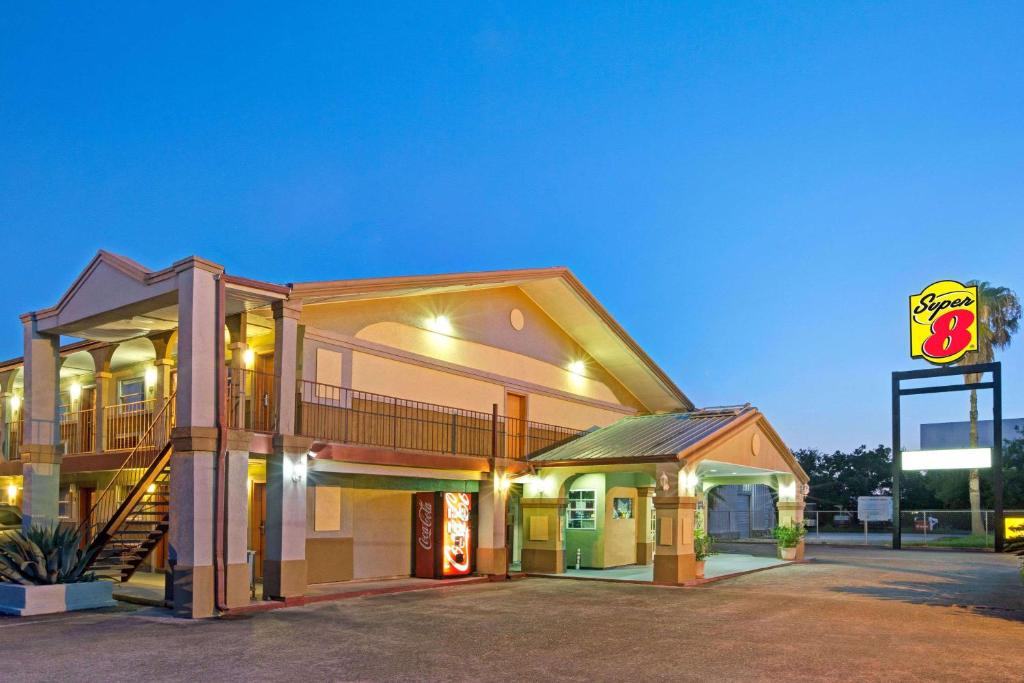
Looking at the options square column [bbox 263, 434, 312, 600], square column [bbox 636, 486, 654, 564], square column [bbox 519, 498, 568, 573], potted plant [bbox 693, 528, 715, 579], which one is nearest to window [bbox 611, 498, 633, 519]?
square column [bbox 636, 486, 654, 564]

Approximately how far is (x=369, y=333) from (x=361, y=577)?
5309 mm

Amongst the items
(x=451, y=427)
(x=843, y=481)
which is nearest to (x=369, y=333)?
(x=451, y=427)

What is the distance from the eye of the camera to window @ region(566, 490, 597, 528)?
23641 millimetres

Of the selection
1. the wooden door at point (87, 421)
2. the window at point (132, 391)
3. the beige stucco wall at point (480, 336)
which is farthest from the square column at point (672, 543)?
the wooden door at point (87, 421)

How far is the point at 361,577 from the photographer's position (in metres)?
18.6

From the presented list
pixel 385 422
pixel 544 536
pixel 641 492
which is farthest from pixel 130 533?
pixel 641 492

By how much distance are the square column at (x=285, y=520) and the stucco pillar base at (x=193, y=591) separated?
55.6 inches

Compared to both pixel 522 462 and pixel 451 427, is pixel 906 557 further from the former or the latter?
pixel 451 427

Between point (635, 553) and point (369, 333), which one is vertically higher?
point (369, 333)

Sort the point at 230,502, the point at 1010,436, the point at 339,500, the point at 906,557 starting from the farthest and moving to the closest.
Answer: the point at 1010,436 < the point at 906,557 < the point at 339,500 < the point at 230,502

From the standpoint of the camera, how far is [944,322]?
33.3m

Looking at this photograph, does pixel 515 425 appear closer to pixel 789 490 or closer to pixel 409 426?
pixel 409 426

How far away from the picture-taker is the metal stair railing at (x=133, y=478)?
16031mm

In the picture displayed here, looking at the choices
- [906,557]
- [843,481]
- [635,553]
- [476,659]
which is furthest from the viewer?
[843,481]
